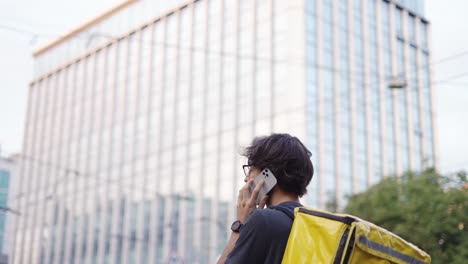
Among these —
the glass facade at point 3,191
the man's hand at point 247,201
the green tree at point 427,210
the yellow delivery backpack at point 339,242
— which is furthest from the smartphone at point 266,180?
the glass facade at point 3,191

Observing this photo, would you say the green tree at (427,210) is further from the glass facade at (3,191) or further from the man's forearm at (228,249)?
the glass facade at (3,191)

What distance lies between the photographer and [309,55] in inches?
1730

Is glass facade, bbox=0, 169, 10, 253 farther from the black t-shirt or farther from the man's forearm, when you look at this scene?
the black t-shirt

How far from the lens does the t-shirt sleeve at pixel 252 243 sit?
2.62 meters

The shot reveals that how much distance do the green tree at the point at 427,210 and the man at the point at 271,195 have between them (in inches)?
687

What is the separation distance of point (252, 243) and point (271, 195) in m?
0.31

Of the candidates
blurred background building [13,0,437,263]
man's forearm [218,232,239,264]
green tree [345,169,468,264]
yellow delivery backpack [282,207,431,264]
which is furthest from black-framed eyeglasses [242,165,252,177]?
blurred background building [13,0,437,263]

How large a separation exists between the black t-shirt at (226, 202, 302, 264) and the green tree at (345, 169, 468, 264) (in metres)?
17.7

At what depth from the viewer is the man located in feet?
8.63

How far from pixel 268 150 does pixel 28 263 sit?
Answer: 202ft

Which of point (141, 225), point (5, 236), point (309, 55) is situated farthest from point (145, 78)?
point (5, 236)

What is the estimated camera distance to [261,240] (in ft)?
8.59

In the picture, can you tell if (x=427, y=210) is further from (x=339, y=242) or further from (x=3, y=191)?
(x=3, y=191)

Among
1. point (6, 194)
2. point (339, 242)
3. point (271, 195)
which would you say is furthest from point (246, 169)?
point (6, 194)
